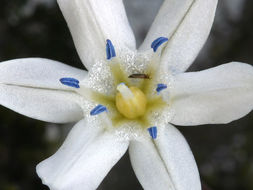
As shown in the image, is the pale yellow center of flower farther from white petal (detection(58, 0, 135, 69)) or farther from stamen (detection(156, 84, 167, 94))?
white petal (detection(58, 0, 135, 69))

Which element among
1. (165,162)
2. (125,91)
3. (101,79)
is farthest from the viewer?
(101,79)

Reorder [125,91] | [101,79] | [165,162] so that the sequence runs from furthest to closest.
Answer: [101,79], [125,91], [165,162]

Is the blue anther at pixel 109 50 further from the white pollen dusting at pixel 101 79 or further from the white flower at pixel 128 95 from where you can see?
the white pollen dusting at pixel 101 79

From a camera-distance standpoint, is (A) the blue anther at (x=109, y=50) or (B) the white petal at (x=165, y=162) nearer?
(B) the white petal at (x=165, y=162)

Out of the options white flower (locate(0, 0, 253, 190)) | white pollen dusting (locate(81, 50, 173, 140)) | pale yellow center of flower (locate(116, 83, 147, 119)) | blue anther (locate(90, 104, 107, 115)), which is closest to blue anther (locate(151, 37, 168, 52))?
white flower (locate(0, 0, 253, 190))

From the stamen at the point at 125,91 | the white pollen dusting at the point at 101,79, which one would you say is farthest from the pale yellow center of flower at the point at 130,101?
the white pollen dusting at the point at 101,79

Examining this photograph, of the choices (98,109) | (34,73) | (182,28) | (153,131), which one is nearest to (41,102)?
(34,73)

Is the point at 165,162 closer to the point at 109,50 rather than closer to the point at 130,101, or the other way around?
the point at 130,101

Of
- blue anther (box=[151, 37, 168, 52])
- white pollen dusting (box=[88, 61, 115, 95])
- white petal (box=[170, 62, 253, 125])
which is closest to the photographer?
white petal (box=[170, 62, 253, 125])
